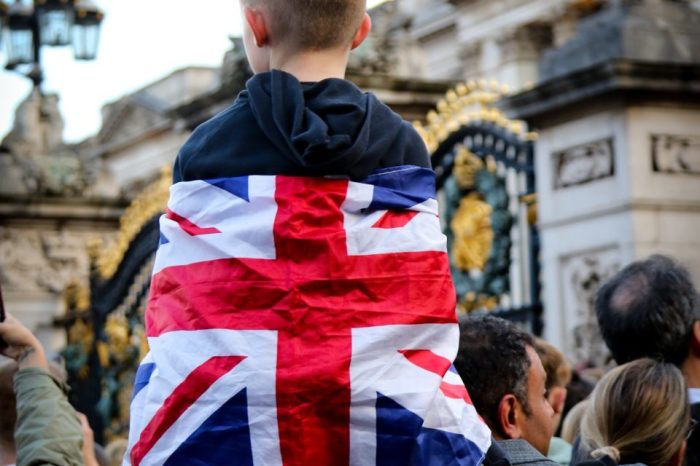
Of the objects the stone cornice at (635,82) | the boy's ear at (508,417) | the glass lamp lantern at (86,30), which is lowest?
the boy's ear at (508,417)

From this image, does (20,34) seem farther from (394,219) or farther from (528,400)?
(394,219)

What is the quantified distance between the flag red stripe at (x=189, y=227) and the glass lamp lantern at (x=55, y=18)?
1184 centimetres

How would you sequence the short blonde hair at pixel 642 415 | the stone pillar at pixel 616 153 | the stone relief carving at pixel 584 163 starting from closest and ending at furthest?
the short blonde hair at pixel 642 415
the stone pillar at pixel 616 153
the stone relief carving at pixel 584 163

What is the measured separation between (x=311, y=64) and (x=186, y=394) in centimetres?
70

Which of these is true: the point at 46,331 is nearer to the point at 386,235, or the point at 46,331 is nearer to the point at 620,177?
the point at 620,177

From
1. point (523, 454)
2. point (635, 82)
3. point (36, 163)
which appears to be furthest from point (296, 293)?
point (36, 163)

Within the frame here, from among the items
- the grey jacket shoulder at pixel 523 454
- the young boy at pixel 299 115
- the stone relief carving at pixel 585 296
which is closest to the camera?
the young boy at pixel 299 115

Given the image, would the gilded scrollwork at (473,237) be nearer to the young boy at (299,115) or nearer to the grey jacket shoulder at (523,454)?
the grey jacket shoulder at (523,454)

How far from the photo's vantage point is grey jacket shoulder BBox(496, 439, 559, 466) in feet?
12.5

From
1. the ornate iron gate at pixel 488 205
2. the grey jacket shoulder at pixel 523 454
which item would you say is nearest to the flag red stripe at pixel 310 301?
the grey jacket shoulder at pixel 523 454

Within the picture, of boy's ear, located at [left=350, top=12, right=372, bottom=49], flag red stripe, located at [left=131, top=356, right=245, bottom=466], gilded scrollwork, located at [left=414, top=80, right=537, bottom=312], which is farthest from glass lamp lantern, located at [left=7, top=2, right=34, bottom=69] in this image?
flag red stripe, located at [left=131, top=356, right=245, bottom=466]

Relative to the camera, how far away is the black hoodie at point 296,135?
10.2ft

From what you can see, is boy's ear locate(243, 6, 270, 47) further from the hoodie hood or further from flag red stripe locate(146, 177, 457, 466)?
flag red stripe locate(146, 177, 457, 466)

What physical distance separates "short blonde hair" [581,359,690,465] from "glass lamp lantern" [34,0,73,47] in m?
11.1
